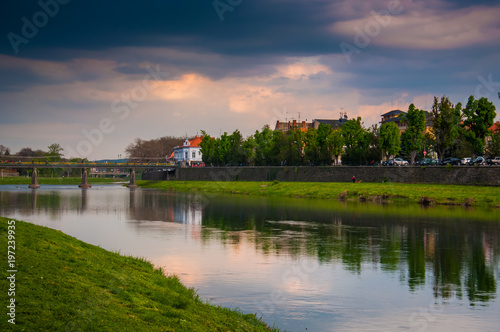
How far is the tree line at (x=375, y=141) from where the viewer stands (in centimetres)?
9181

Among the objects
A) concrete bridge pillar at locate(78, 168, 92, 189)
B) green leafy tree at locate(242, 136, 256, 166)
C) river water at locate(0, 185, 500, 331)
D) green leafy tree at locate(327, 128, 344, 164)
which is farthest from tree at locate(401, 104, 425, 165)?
concrete bridge pillar at locate(78, 168, 92, 189)

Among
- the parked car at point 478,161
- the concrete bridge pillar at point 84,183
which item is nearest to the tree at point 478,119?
the parked car at point 478,161

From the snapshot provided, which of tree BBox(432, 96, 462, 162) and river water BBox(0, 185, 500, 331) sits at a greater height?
tree BBox(432, 96, 462, 162)

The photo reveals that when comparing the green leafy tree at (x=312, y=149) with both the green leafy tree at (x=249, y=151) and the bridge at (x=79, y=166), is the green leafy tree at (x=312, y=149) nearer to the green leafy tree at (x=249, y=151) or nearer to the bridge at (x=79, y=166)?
the green leafy tree at (x=249, y=151)

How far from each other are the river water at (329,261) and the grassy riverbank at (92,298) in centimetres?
289

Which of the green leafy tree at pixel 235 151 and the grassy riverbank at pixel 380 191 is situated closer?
the grassy riverbank at pixel 380 191

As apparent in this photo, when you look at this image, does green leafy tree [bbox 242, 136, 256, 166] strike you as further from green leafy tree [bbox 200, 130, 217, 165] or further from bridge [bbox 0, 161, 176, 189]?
bridge [bbox 0, 161, 176, 189]

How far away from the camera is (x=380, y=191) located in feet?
262

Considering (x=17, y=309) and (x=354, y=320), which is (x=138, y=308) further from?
(x=354, y=320)

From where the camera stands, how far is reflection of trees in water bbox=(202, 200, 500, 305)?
85.6ft

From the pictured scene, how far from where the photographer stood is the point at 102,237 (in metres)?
38.4

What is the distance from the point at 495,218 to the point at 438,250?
→ 831 inches

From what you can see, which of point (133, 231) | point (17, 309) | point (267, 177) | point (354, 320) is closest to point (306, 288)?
point (354, 320)

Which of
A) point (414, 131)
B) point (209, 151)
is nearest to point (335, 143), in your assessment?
point (414, 131)
